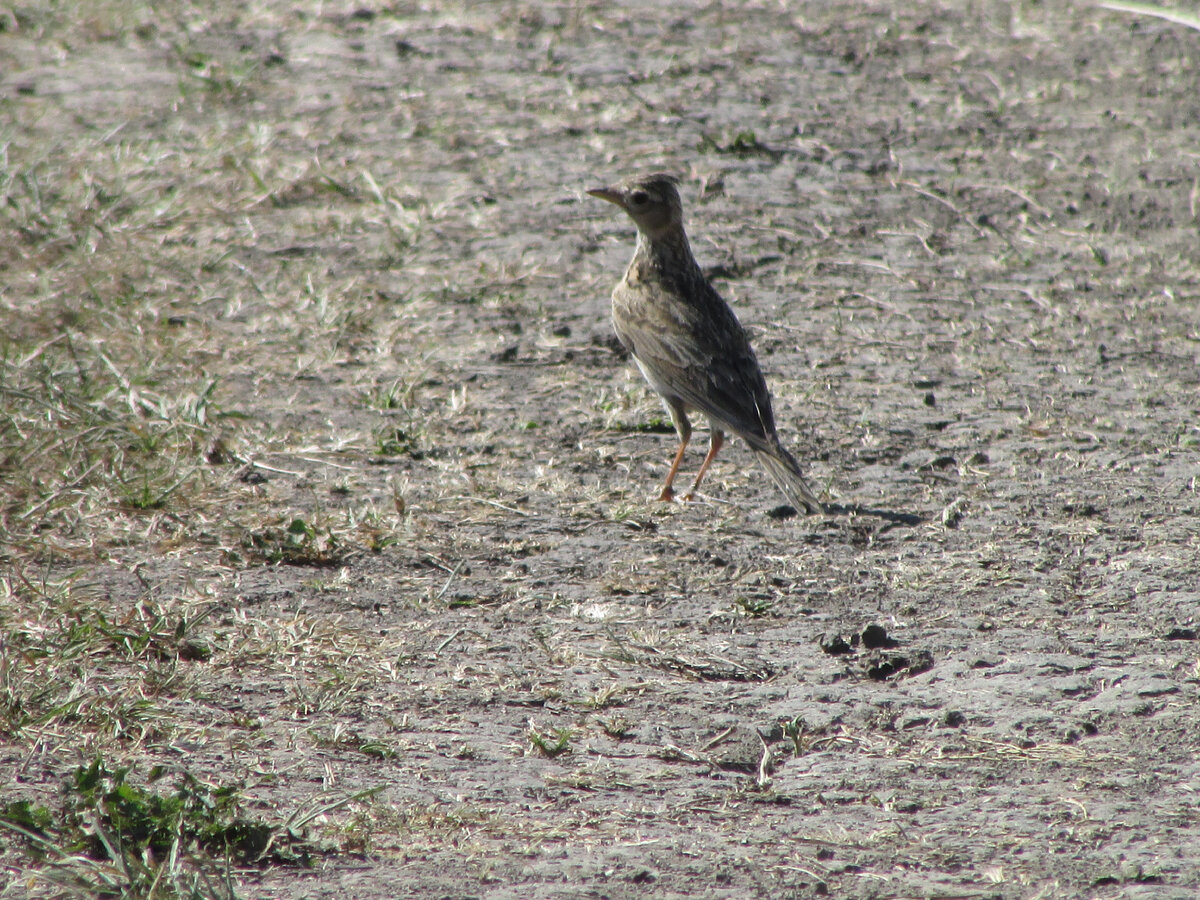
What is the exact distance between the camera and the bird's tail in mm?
5367

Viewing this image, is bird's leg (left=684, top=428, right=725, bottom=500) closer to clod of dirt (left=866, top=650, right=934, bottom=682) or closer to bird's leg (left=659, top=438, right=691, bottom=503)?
bird's leg (left=659, top=438, right=691, bottom=503)

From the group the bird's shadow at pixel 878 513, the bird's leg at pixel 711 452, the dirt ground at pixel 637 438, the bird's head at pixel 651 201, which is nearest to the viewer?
the dirt ground at pixel 637 438

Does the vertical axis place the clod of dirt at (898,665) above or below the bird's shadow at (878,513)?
above

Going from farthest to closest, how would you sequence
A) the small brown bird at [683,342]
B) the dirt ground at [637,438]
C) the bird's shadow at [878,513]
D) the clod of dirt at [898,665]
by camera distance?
1. the small brown bird at [683,342]
2. the bird's shadow at [878,513]
3. the clod of dirt at [898,665]
4. the dirt ground at [637,438]

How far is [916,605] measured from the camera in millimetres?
4883

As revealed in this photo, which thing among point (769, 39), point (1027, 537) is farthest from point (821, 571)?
point (769, 39)

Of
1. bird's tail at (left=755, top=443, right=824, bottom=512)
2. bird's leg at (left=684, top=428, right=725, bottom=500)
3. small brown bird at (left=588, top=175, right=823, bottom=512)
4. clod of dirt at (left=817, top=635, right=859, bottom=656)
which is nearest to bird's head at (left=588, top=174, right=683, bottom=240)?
small brown bird at (left=588, top=175, right=823, bottom=512)

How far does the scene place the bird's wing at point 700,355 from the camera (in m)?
5.72

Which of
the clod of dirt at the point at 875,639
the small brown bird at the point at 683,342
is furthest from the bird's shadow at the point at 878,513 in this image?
the clod of dirt at the point at 875,639

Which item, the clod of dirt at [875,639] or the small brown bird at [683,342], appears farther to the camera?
the small brown bird at [683,342]

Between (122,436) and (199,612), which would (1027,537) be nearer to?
(199,612)

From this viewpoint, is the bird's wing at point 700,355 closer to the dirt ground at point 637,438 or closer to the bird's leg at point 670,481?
the bird's leg at point 670,481

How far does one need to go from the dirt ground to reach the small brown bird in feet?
0.82

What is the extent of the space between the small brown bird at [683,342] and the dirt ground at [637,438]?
0.82 feet
